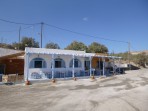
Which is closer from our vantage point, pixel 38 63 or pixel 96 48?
pixel 38 63

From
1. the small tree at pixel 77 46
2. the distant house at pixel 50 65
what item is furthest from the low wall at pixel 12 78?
the small tree at pixel 77 46

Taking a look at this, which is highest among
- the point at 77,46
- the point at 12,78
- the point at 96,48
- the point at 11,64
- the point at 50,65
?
the point at 77,46

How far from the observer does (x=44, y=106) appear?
930 centimetres

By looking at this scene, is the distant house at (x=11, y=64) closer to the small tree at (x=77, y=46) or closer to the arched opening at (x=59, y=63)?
the arched opening at (x=59, y=63)

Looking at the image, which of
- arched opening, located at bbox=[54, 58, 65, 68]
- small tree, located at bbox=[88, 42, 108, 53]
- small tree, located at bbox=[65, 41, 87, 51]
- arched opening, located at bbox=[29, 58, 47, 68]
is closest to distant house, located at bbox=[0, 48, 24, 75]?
arched opening, located at bbox=[29, 58, 47, 68]

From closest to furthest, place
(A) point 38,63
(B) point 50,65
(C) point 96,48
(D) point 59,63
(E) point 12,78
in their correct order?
(E) point 12,78 < (A) point 38,63 < (B) point 50,65 < (D) point 59,63 < (C) point 96,48

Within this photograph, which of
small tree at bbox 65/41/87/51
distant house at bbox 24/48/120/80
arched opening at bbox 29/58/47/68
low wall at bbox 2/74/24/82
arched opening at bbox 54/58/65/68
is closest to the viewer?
low wall at bbox 2/74/24/82

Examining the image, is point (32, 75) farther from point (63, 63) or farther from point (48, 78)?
point (63, 63)

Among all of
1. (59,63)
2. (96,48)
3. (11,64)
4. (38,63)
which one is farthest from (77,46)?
(38,63)

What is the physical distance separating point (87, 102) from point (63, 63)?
13.9m

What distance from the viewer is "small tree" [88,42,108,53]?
59.4m

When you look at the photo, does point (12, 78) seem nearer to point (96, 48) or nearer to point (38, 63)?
point (38, 63)

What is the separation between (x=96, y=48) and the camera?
5950 cm

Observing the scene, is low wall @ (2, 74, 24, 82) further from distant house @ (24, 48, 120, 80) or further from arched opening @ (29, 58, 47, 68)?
arched opening @ (29, 58, 47, 68)
